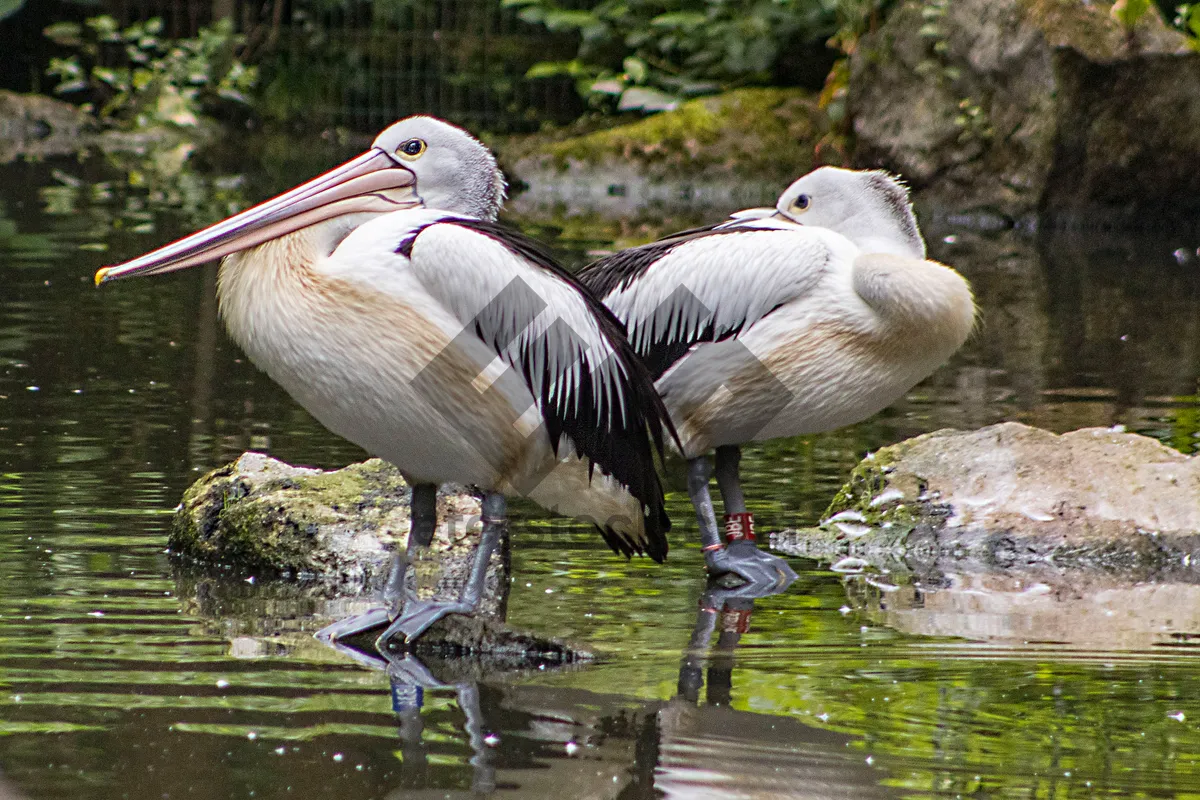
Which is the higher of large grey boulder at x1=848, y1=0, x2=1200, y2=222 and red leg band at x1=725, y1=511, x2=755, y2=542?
large grey boulder at x1=848, y1=0, x2=1200, y2=222

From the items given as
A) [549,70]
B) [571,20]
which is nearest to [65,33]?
[549,70]

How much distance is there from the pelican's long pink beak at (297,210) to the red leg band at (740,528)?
124 centimetres

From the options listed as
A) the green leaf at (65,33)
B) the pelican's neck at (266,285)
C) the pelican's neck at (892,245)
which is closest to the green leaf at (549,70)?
the green leaf at (65,33)

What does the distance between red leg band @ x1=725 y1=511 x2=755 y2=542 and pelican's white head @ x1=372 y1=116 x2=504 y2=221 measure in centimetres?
111

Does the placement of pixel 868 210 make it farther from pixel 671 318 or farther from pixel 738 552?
pixel 738 552

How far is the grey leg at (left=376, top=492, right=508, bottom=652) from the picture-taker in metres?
3.84

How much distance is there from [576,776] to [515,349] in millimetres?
1205

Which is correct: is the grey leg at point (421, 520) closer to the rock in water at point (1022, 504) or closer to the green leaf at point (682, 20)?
the rock in water at point (1022, 504)

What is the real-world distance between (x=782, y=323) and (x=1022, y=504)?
2.94ft

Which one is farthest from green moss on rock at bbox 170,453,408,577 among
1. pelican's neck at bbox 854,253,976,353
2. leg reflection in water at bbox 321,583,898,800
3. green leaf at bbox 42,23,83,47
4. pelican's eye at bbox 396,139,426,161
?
green leaf at bbox 42,23,83,47

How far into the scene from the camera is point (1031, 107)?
44.4 feet

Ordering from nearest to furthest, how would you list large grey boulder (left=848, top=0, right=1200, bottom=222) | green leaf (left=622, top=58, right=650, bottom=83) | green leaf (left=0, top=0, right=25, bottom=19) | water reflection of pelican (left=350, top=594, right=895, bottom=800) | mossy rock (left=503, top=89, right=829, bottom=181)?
water reflection of pelican (left=350, top=594, right=895, bottom=800) → large grey boulder (left=848, top=0, right=1200, bottom=222) → mossy rock (left=503, top=89, right=829, bottom=181) → green leaf (left=622, top=58, right=650, bottom=83) → green leaf (left=0, top=0, right=25, bottom=19)

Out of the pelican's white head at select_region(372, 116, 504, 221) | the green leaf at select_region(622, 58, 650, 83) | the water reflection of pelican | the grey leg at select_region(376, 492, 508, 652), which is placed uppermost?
the green leaf at select_region(622, 58, 650, 83)

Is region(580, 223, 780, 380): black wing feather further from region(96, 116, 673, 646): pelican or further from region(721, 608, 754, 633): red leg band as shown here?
region(721, 608, 754, 633): red leg band
